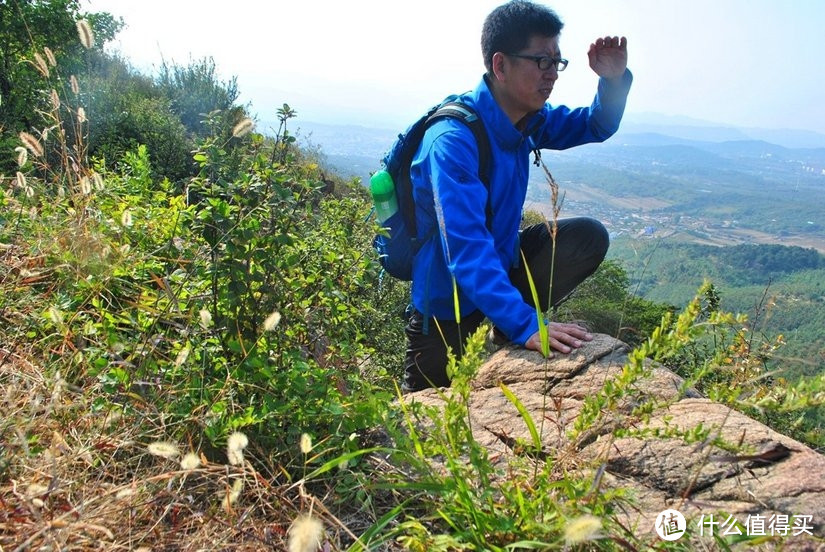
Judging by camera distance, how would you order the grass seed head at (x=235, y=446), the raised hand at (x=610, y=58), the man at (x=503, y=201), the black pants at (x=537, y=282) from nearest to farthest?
the grass seed head at (x=235, y=446), the man at (x=503, y=201), the black pants at (x=537, y=282), the raised hand at (x=610, y=58)

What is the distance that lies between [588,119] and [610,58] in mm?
481

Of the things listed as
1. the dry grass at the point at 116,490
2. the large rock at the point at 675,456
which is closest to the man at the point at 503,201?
the large rock at the point at 675,456

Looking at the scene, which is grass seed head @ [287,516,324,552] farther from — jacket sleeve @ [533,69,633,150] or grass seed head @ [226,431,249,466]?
jacket sleeve @ [533,69,633,150]

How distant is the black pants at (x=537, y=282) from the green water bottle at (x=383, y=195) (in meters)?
0.78

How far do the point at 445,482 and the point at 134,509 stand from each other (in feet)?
3.12

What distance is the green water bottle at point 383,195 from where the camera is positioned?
3.72 metres

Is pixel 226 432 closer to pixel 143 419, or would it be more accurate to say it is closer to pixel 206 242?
pixel 143 419

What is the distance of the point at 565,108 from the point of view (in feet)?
15.3

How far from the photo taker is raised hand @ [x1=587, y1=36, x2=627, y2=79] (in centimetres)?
438

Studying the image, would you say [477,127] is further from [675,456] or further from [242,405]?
[242,405]

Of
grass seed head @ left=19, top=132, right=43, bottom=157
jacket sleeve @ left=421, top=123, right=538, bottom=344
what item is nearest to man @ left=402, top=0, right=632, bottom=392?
jacket sleeve @ left=421, top=123, right=538, bottom=344

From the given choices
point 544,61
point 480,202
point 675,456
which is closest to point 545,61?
point 544,61

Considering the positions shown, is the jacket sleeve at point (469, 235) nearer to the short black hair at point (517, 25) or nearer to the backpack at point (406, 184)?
the backpack at point (406, 184)

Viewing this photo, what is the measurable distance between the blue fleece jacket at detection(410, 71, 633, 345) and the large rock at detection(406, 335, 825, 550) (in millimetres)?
541
